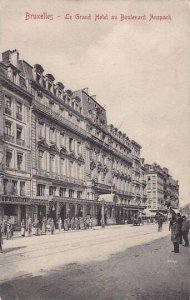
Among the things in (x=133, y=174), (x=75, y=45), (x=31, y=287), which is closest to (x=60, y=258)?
(x=31, y=287)

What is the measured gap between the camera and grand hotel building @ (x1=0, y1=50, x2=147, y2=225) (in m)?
20.2

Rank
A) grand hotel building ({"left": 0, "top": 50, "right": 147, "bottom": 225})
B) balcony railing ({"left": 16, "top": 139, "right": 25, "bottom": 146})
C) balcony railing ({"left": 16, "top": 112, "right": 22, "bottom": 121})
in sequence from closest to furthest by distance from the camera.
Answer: grand hotel building ({"left": 0, "top": 50, "right": 147, "bottom": 225}) → balcony railing ({"left": 16, "top": 112, "right": 22, "bottom": 121}) → balcony railing ({"left": 16, "top": 139, "right": 25, "bottom": 146})

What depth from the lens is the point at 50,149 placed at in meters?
26.5

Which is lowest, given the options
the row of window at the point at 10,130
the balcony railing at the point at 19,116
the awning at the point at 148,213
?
the awning at the point at 148,213

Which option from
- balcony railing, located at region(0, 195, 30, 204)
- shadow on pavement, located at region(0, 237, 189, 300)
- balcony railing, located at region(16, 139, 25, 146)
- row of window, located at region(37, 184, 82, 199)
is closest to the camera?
shadow on pavement, located at region(0, 237, 189, 300)

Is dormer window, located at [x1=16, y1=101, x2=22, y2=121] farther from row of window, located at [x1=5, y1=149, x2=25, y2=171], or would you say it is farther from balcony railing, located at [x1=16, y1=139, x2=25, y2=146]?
row of window, located at [x1=5, y1=149, x2=25, y2=171]

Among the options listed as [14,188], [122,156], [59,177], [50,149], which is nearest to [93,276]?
[14,188]

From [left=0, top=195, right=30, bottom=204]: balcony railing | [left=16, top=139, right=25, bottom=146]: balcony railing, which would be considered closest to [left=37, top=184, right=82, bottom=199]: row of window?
[left=0, top=195, right=30, bottom=204]: balcony railing

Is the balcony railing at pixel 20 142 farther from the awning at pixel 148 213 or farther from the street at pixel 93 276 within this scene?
the awning at pixel 148 213

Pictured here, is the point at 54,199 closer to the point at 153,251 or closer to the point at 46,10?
the point at 153,251

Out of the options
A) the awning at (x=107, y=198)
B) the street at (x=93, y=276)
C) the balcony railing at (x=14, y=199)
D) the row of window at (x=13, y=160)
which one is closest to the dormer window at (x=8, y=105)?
the row of window at (x=13, y=160)

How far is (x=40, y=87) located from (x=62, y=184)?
25.4ft

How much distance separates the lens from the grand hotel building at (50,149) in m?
20.2

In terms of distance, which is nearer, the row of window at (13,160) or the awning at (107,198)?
the row of window at (13,160)
